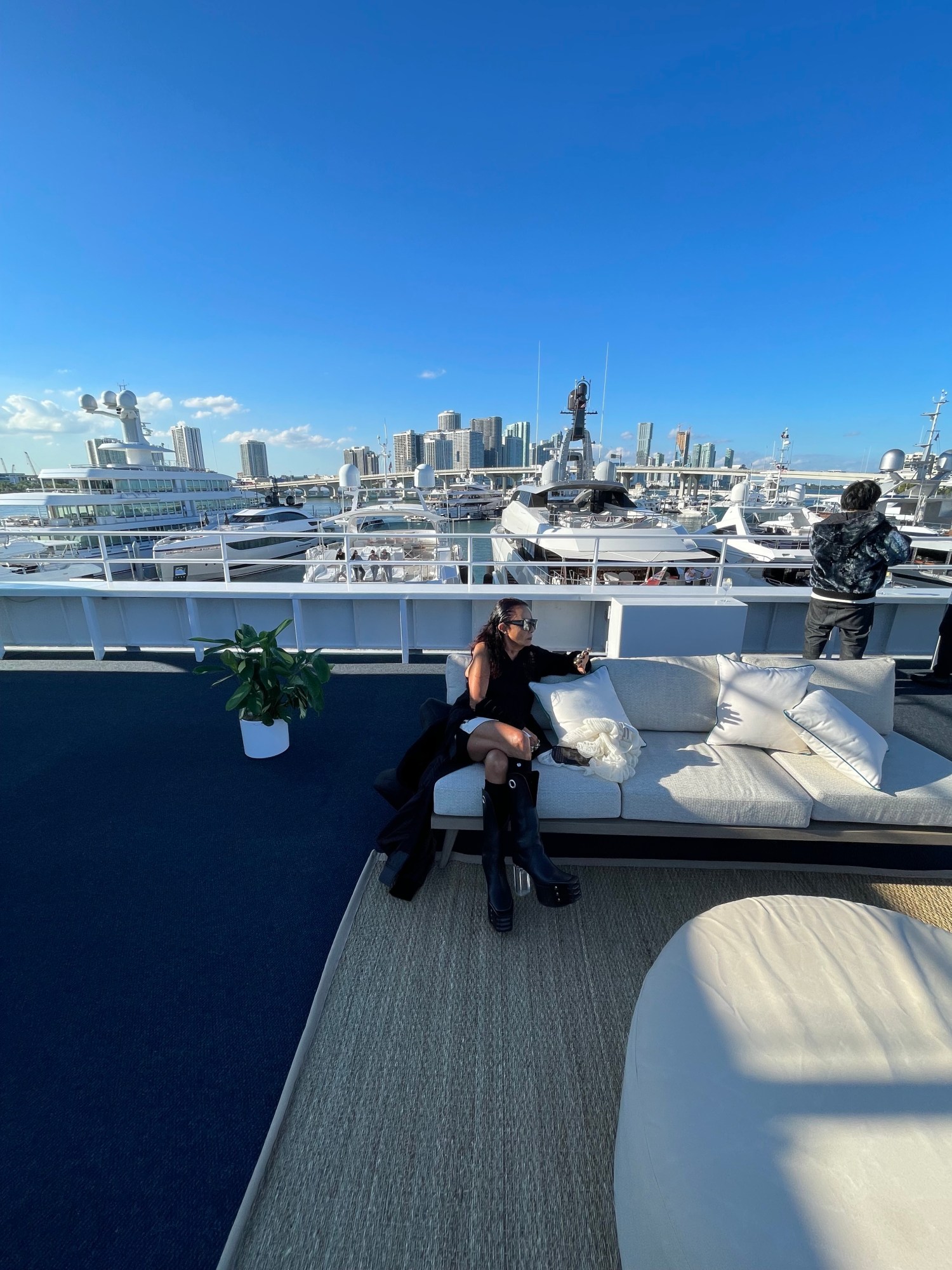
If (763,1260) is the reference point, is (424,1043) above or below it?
below

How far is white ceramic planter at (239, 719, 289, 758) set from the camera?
2.97 meters

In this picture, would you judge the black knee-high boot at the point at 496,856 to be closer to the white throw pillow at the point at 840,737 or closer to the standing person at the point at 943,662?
the white throw pillow at the point at 840,737

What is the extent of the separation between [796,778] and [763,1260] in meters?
1.68

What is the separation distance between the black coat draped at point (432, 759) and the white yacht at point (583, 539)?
1.37m

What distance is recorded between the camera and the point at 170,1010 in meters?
1.62

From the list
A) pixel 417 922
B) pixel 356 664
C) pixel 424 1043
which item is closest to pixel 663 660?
pixel 417 922

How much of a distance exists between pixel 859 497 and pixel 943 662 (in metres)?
1.83

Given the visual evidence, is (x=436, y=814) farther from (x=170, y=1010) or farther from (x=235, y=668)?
(x=235, y=668)

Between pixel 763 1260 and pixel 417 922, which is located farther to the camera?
pixel 417 922

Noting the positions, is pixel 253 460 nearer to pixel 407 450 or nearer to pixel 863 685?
pixel 407 450

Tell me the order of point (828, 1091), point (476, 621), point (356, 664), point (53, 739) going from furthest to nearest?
point (476, 621) → point (356, 664) → point (53, 739) → point (828, 1091)

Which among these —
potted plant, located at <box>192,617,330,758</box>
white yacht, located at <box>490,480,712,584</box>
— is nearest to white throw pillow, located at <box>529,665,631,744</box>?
potted plant, located at <box>192,617,330,758</box>

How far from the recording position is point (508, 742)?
2076 millimetres

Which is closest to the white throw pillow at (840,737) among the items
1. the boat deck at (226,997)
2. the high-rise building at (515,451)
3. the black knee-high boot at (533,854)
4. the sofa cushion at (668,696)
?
the sofa cushion at (668,696)
